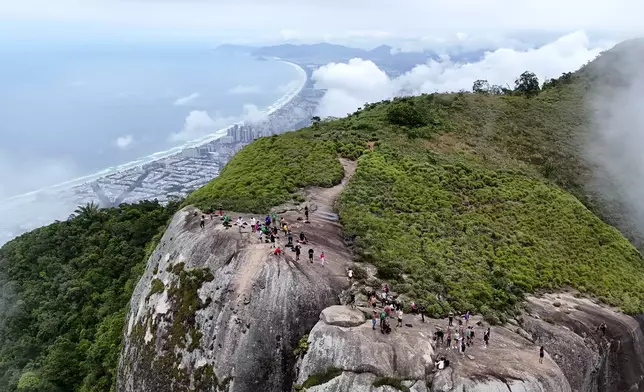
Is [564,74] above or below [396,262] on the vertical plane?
above

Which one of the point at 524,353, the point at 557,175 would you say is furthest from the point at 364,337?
the point at 557,175

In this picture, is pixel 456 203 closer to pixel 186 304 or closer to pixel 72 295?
pixel 186 304

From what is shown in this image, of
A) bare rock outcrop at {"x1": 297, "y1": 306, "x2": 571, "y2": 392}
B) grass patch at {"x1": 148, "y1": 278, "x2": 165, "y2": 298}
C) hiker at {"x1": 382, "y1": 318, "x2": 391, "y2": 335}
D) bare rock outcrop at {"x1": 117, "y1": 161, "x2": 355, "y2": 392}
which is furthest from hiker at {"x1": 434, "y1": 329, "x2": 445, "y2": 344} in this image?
grass patch at {"x1": 148, "y1": 278, "x2": 165, "y2": 298}

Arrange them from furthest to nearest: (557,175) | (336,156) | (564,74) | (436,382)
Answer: (564,74) → (557,175) → (336,156) → (436,382)

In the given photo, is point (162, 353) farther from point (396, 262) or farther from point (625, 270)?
point (625, 270)

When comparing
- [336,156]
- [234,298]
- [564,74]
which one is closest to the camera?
[234,298]

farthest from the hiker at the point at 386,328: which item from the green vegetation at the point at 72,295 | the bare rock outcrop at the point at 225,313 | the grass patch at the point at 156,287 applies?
the green vegetation at the point at 72,295

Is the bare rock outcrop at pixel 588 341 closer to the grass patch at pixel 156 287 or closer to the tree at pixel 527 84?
the grass patch at pixel 156 287

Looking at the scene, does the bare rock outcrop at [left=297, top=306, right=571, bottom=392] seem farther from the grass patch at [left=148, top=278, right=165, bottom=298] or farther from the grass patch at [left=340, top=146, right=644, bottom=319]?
the grass patch at [left=148, top=278, right=165, bottom=298]

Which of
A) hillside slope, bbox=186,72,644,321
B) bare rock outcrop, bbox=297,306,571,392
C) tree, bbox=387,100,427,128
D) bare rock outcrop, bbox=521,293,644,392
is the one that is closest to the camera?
bare rock outcrop, bbox=297,306,571,392
